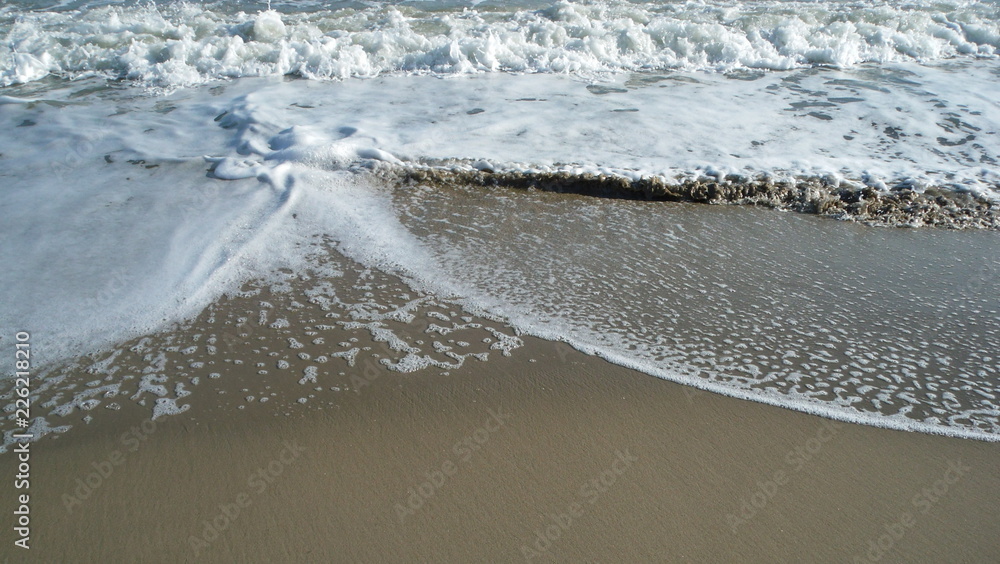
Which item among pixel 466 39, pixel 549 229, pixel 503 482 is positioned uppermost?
pixel 466 39

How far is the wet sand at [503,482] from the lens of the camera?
213cm

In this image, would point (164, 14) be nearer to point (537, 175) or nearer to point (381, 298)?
point (537, 175)

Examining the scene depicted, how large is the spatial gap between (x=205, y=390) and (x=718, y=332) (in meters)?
2.27

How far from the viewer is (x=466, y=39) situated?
865 cm

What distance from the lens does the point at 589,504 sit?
89.3 inches

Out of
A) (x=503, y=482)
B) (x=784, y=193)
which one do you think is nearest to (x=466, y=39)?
(x=784, y=193)

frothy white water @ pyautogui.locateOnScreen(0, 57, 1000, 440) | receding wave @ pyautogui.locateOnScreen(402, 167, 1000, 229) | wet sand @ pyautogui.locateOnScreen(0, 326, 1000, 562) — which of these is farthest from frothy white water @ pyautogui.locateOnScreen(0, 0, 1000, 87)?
wet sand @ pyautogui.locateOnScreen(0, 326, 1000, 562)

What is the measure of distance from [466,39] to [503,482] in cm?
732

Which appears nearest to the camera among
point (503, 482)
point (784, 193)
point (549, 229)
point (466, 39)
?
point (503, 482)

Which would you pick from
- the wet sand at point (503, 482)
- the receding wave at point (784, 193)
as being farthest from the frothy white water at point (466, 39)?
the wet sand at point (503, 482)

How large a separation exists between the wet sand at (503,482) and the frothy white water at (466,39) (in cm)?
610

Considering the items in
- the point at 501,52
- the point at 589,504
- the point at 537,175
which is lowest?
the point at 589,504

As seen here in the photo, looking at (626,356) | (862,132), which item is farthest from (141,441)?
(862,132)

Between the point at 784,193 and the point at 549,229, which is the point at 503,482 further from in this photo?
the point at 784,193
